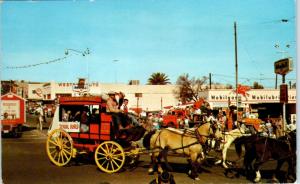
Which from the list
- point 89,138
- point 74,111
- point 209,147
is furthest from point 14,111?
point 209,147

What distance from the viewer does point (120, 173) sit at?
12.0 meters

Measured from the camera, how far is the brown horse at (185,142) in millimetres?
11609

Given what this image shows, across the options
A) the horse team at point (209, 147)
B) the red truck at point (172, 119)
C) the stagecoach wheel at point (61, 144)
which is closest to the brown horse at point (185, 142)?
the horse team at point (209, 147)

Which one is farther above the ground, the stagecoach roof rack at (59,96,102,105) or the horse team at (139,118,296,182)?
the stagecoach roof rack at (59,96,102,105)

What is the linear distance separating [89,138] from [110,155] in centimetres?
119

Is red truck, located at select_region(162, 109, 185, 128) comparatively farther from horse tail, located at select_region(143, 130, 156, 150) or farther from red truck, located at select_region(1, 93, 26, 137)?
horse tail, located at select_region(143, 130, 156, 150)

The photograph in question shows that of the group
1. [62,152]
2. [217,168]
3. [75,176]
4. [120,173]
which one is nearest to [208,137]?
[217,168]

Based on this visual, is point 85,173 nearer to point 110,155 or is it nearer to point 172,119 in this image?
point 110,155

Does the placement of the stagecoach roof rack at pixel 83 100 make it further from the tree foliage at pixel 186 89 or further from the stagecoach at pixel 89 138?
the tree foliage at pixel 186 89

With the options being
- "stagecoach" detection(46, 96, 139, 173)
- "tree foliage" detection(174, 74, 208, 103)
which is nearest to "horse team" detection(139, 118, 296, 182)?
"stagecoach" detection(46, 96, 139, 173)

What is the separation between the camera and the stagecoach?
12.2 meters

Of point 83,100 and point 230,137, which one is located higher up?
point 83,100

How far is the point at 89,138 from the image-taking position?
12.9m

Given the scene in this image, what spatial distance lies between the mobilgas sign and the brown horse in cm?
286
